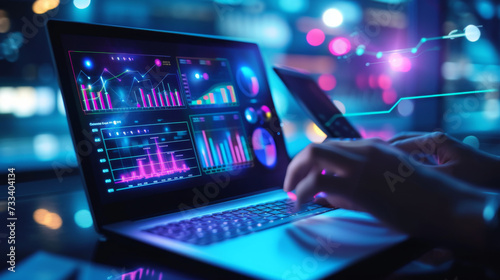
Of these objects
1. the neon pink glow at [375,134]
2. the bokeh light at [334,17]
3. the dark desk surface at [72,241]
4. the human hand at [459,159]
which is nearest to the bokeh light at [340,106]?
the neon pink glow at [375,134]

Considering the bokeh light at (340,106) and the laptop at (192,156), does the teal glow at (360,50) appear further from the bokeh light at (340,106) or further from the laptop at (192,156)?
the laptop at (192,156)

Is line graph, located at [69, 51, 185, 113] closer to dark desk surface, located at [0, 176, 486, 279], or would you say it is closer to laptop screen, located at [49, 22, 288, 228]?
laptop screen, located at [49, 22, 288, 228]

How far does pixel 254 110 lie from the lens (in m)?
1.03

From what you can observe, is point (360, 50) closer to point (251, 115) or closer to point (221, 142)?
point (251, 115)

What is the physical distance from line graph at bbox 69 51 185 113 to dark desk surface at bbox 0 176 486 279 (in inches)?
9.8

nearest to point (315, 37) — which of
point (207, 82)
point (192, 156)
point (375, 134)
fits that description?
point (375, 134)

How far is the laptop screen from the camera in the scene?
0.71m

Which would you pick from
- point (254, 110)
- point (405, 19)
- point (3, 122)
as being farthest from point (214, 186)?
point (3, 122)

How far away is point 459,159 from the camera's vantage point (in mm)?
818

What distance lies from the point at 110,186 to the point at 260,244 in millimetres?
350

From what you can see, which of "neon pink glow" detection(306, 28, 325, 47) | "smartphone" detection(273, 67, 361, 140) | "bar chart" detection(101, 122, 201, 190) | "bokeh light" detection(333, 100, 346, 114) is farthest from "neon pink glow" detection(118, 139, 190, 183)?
"neon pink glow" detection(306, 28, 325, 47)

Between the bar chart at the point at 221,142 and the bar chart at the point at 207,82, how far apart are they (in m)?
0.04

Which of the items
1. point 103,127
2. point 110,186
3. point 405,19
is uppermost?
point 405,19

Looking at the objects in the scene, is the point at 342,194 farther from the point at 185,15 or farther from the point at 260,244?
the point at 185,15
